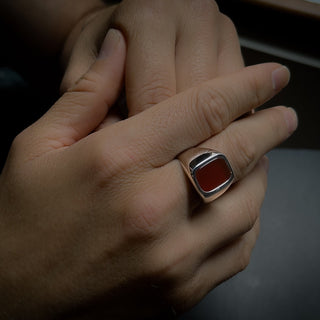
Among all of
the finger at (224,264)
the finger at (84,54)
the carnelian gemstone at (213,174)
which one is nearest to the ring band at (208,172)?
the carnelian gemstone at (213,174)

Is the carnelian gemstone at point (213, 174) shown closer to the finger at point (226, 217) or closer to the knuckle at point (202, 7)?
the finger at point (226, 217)

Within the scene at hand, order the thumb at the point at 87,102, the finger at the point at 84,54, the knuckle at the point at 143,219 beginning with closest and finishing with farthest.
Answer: the knuckle at the point at 143,219, the thumb at the point at 87,102, the finger at the point at 84,54

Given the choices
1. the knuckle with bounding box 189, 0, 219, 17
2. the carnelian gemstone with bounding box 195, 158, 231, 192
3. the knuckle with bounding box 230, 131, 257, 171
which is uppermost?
the knuckle with bounding box 189, 0, 219, 17

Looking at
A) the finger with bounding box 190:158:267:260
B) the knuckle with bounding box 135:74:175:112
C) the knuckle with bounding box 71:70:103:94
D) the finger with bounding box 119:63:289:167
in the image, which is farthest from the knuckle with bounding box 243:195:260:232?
the knuckle with bounding box 71:70:103:94

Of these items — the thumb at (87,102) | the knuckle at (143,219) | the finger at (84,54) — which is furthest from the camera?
the finger at (84,54)

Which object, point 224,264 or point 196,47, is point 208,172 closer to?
point 224,264

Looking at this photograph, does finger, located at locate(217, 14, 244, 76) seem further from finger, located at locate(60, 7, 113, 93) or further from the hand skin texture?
finger, located at locate(60, 7, 113, 93)

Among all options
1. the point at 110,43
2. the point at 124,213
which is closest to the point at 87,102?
the point at 110,43
